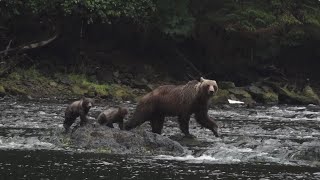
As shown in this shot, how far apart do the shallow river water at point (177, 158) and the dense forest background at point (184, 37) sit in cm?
1673

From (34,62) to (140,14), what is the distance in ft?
22.3

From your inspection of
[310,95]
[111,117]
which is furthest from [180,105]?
[310,95]

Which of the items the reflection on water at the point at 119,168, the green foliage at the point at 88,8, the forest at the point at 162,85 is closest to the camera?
the reflection on water at the point at 119,168

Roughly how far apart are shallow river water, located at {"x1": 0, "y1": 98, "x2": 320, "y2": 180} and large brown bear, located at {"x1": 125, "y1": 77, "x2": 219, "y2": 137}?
0.82 metres

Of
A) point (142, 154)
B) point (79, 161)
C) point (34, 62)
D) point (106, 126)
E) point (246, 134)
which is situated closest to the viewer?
point (79, 161)

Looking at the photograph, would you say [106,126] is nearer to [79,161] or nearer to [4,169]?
[79,161]

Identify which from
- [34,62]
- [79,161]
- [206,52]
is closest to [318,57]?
[206,52]

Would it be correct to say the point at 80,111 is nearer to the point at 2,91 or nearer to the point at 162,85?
the point at 162,85

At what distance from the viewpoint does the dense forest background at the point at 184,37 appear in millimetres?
35094

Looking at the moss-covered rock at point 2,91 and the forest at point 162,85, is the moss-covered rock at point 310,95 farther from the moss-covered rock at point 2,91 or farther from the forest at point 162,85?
the moss-covered rock at point 2,91

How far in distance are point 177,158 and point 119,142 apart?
170 cm

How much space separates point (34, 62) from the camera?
1334 inches

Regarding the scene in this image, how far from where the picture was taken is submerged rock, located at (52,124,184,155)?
12996 millimetres

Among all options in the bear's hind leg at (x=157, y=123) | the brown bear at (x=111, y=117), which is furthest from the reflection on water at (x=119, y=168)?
the bear's hind leg at (x=157, y=123)
